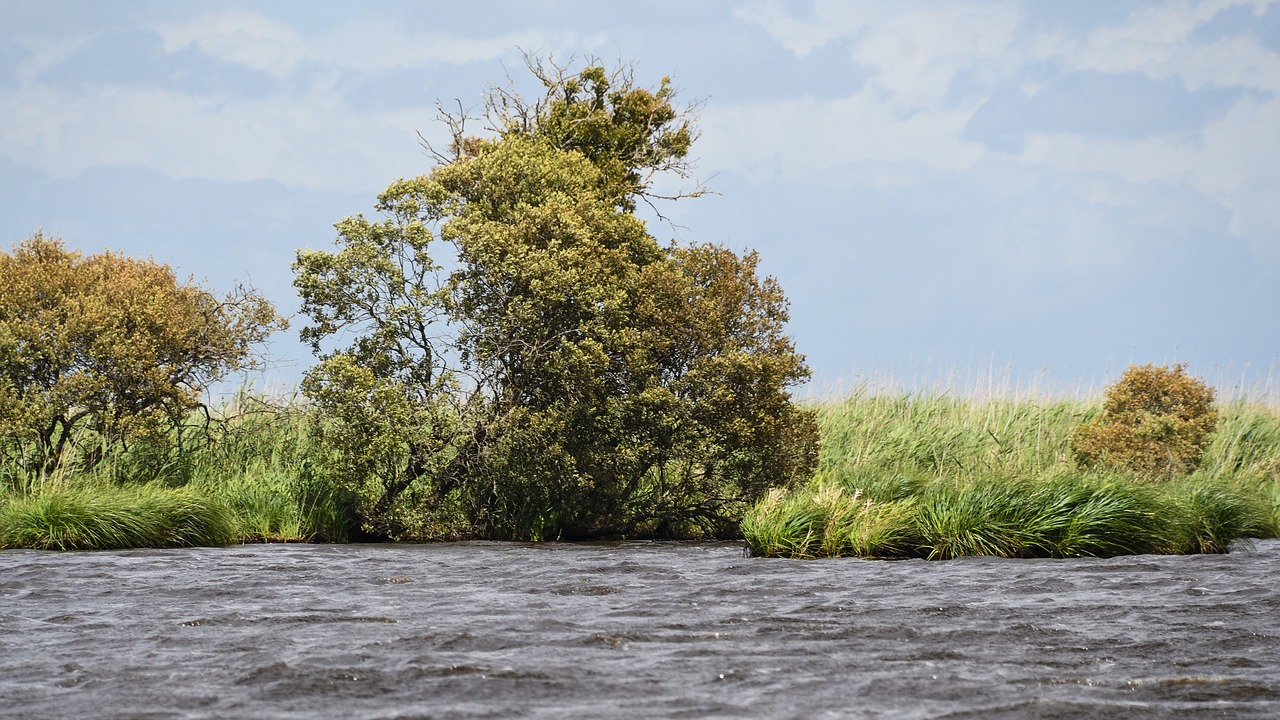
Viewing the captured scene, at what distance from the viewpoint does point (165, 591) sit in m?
11.9

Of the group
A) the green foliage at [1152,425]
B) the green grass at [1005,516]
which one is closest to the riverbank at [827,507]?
the green grass at [1005,516]

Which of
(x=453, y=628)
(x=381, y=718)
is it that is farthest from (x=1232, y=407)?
(x=381, y=718)

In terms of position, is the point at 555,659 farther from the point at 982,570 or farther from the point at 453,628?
the point at 982,570

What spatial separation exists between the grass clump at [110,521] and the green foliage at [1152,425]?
52.9 feet

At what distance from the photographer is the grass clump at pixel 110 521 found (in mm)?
16297

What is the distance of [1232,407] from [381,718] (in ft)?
88.9

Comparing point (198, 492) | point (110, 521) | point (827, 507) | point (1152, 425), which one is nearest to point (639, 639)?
point (827, 507)

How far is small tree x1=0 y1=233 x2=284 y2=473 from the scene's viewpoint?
1856 cm

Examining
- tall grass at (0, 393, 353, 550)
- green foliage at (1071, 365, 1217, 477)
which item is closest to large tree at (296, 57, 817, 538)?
tall grass at (0, 393, 353, 550)

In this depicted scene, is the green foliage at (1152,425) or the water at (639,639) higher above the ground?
the green foliage at (1152,425)

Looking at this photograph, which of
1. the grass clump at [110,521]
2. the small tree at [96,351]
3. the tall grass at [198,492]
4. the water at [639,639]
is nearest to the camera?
the water at [639,639]

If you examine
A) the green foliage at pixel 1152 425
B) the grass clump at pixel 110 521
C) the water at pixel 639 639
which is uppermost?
the green foliage at pixel 1152 425

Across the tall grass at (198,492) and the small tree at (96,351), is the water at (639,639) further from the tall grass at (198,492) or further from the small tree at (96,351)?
the small tree at (96,351)

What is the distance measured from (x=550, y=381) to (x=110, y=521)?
21.3ft
